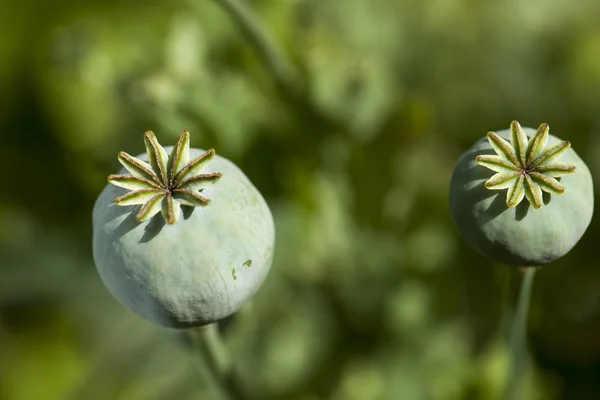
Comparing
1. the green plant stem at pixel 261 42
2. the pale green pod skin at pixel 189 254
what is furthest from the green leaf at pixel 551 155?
the green plant stem at pixel 261 42

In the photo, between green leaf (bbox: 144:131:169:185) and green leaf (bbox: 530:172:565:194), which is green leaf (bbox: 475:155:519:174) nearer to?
green leaf (bbox: 530:172:565:194)

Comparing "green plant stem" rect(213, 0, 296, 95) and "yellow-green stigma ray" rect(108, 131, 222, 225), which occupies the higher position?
"green plant stem" rect(213, 0, 296, 95)

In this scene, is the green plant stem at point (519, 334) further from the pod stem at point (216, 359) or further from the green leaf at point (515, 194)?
the pod stem at point (216, 359)

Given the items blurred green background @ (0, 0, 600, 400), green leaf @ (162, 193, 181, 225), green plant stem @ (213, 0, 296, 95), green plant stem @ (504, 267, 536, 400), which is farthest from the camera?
blurred green background @ (0, 0, 600, 400)

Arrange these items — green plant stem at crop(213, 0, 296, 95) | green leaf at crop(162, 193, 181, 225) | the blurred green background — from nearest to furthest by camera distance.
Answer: green leaf at crop(162, 193, 181, 225), green plant stem at crop(213, 0, 296, 95), the blurred green background

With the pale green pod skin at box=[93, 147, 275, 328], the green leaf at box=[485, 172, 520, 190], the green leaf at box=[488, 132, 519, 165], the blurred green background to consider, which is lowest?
the pale green pod skin at box=[93, 147, 275, 328]

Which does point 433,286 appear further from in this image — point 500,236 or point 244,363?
point 500,236

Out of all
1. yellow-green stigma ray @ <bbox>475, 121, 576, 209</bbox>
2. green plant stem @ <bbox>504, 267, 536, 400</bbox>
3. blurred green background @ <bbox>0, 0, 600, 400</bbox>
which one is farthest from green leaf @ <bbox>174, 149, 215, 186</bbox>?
blurred green background @ <bbox>0, 0, 600, 400</bbox>
